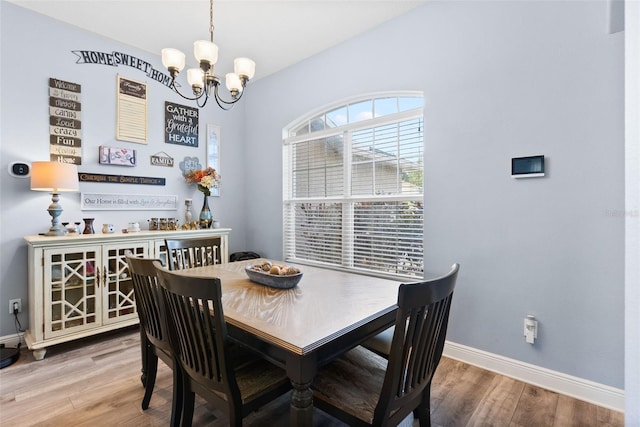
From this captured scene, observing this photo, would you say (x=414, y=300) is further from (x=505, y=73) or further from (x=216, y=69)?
(x=216, y=69)

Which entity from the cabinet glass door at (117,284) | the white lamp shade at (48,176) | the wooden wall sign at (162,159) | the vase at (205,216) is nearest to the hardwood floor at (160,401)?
the cabinet glass door at (117,284)

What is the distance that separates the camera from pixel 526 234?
82.4 inches

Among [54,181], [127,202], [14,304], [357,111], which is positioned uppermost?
[357,111]

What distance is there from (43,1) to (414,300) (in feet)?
12.0

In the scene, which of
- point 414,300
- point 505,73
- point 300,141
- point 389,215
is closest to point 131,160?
point 300,141

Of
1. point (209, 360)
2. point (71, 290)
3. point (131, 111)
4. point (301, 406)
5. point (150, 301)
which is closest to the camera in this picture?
point (301, 406)

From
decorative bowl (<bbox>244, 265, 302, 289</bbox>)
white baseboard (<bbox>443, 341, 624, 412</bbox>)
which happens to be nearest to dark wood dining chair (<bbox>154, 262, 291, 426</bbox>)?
decorative bowl (<bbox>244, 265, 302, 289</bbox>)

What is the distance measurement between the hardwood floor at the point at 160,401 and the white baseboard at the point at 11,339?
326 millimetres

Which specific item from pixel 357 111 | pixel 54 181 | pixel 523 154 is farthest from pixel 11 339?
pixel 523 154

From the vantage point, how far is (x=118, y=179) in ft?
10.3

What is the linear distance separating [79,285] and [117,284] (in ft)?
0.91

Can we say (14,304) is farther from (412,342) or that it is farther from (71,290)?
(412,342)

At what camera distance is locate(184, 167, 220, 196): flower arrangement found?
3471mm

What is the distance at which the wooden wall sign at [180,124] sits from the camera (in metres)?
3.50
